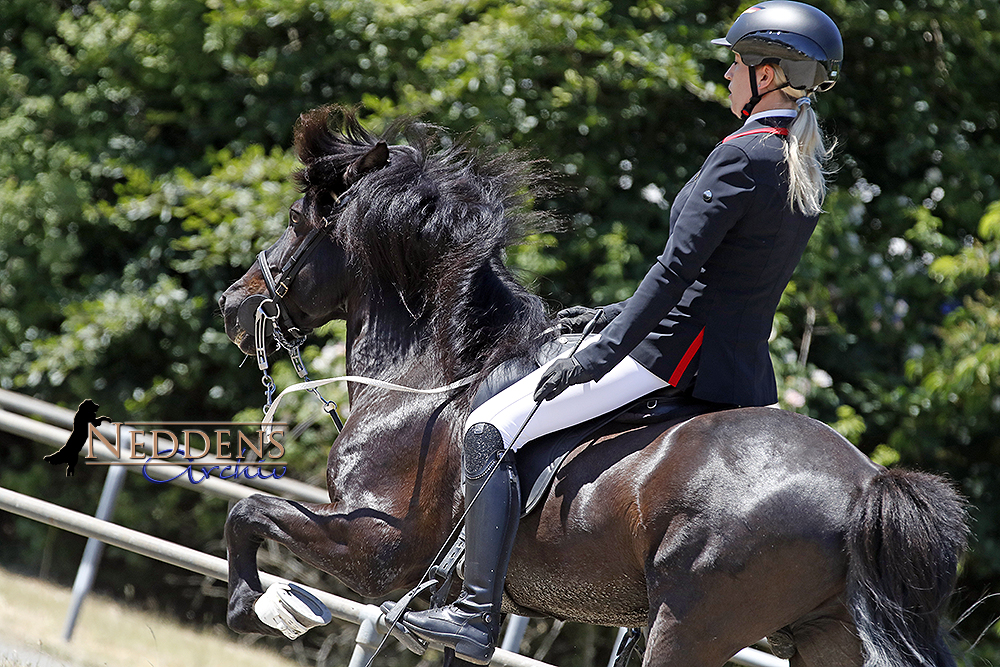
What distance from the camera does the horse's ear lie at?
3.48 meters

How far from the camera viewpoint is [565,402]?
2.95 metres

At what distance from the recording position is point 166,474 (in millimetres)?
5000

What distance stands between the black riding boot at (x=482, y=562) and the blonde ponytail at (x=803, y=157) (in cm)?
113

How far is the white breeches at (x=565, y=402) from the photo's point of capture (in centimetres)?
290

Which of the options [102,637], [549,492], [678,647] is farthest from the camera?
[102,637]

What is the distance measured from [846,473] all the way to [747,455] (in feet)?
0.83

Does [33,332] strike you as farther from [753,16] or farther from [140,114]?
[753,16]

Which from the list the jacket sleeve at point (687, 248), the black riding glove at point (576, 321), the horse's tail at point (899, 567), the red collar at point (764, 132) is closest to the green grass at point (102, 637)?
the black riding glove at point (576, 321)

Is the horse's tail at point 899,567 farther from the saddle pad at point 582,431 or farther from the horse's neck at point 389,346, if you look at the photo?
the horse's neck at point 389,346

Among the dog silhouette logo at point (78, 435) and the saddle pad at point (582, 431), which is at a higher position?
the saddle pad at point (582, 431)

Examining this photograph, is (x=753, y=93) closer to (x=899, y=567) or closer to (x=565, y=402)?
(x=565, y=402)

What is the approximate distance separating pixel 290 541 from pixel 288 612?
240 millimetres

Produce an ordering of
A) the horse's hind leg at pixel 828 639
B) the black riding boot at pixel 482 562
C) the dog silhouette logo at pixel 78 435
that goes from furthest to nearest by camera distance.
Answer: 1. the dog silhouette logo at pixel 78 435
2. the black riding boot at pixel 482 562
3. the horse's hind leg at pixel 828 639

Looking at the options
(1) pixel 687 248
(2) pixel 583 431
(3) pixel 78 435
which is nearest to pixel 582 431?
(2) pixel 583 431
